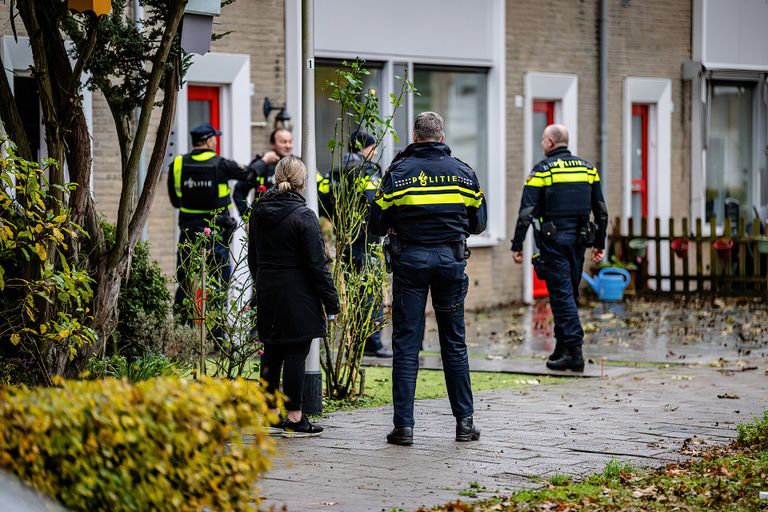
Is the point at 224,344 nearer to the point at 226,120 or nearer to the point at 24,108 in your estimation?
the point at 24,108

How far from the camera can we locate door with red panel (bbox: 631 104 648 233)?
20.8 metres

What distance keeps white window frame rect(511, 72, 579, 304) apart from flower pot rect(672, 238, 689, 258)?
1.96 m

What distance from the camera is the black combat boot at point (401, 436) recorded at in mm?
8164

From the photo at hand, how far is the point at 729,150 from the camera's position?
22.1 m

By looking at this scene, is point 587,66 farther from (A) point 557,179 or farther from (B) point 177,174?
(B) point 177,174

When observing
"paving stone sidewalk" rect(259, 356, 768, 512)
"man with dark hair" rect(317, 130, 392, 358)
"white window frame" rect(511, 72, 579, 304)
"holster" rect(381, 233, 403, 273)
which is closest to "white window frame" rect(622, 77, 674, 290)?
"white window frame" rect(511, 72, 579, 304)

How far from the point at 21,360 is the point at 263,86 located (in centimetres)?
729

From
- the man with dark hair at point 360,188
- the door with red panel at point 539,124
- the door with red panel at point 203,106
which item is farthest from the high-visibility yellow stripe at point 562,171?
the door with red panel at point 539,124

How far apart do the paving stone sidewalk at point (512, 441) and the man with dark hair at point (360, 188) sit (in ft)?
4.46

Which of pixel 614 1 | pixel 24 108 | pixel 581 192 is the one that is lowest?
pixel 581 192

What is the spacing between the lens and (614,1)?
20.0 meters

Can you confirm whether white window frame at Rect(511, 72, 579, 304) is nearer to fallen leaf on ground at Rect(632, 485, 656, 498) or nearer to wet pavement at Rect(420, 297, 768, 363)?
wet pavement at Rect(420, 297, 768, 363)

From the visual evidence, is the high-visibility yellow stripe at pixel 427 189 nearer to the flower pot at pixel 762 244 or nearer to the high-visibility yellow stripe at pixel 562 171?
the high-visibility yellow stripe at pixel 562 171

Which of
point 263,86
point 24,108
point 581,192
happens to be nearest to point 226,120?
point 263,86
